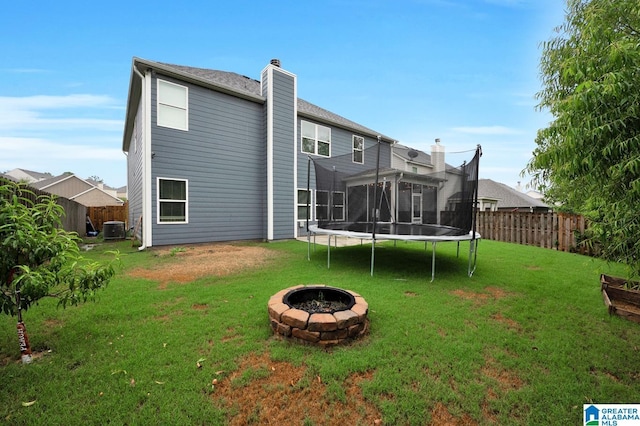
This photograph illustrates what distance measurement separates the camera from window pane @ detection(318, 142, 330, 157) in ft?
34.7

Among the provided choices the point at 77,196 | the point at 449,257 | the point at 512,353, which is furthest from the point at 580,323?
the point at 77,196

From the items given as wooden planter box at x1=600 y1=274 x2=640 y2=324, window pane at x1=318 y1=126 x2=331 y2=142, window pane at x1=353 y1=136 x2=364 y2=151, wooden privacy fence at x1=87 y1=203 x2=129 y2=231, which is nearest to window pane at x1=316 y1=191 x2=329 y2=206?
wooden planter box at x1=600 y1=274 x2=640 y2=324

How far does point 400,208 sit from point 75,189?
3148 centimetres

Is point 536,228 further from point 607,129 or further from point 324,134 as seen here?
point 607,129

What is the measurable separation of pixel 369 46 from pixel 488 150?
22.8 feet

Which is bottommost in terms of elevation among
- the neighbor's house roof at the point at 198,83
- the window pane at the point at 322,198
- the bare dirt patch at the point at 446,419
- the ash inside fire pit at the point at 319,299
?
the bare dirt patch at the point at 446,419

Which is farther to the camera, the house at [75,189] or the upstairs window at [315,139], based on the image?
the house at [75,189]

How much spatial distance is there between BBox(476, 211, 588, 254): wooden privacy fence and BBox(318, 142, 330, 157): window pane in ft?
21.9

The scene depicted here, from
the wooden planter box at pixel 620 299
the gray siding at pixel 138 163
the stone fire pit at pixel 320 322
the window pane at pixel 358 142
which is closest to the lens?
the stone fire pit at pixel 320 322

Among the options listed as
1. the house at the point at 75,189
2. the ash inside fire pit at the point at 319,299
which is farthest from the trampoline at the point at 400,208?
the house at the point at 75,189

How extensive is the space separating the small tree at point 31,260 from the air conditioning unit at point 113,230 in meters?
8.92

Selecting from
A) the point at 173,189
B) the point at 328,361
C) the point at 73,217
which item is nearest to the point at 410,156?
the point at 173,189

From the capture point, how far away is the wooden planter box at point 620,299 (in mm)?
2885

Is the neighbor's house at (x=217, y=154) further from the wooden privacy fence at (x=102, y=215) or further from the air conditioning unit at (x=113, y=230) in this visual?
the wooden privacy fence at (x=102, y=215)
